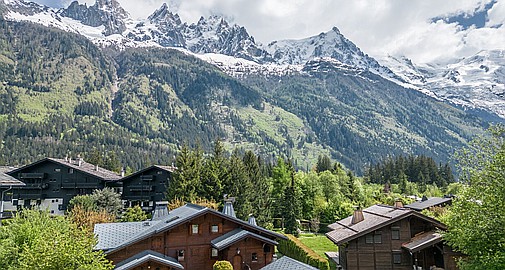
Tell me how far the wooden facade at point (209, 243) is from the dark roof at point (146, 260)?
2.32ft

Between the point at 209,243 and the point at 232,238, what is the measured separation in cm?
238

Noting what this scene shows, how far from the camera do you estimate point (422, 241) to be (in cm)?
3366

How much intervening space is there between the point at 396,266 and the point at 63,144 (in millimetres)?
165222

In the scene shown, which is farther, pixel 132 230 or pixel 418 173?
pixel 418 173

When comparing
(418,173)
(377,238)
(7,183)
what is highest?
(418,173)

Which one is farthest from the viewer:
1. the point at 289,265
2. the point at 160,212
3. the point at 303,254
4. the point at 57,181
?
the point at 57,181

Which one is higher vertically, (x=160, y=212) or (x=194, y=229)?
(x=160, y=212)

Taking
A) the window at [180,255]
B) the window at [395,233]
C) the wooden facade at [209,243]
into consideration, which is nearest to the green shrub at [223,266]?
the wooden facade at [209,243]

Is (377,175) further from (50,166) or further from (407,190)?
(50,166)

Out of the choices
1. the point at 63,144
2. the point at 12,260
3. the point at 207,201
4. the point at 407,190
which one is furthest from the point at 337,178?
the point at 63,144

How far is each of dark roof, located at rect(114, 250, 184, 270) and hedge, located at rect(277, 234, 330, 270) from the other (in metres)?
13.0

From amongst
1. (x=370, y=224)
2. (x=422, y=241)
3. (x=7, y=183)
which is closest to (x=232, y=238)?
(x=370, y=224)

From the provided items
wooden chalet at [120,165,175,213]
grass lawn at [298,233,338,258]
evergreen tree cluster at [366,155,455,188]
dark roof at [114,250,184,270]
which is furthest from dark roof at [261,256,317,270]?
evergreen tree cluster at [366,155,455,188]

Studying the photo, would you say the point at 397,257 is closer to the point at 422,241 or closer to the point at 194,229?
the point at 422,241
